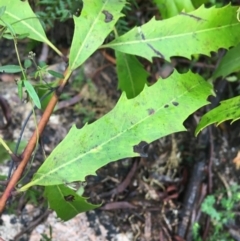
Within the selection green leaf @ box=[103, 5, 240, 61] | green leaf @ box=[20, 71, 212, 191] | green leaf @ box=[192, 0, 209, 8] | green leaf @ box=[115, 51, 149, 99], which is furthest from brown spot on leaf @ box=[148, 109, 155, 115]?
green leaf @ box=[192, 0, 209, 8]

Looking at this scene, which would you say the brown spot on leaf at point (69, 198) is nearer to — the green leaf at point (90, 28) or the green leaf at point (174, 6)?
the green leaf at point (90, 28)

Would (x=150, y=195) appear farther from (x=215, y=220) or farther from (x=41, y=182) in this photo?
(x=41, y=182)

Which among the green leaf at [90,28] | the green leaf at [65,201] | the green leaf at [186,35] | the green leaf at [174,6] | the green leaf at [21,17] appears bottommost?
the green leaf at [65,201]

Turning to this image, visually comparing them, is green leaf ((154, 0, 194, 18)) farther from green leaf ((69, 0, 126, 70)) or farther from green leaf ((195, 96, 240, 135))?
green leaf ((195, 96, 240, 135))

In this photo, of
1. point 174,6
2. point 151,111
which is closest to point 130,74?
point 174,6

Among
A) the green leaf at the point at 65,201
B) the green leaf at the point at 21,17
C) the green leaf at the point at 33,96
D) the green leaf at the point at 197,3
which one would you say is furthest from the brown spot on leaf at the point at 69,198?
the green leaf at the point at 197,3

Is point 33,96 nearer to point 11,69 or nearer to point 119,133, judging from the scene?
point 11,69
